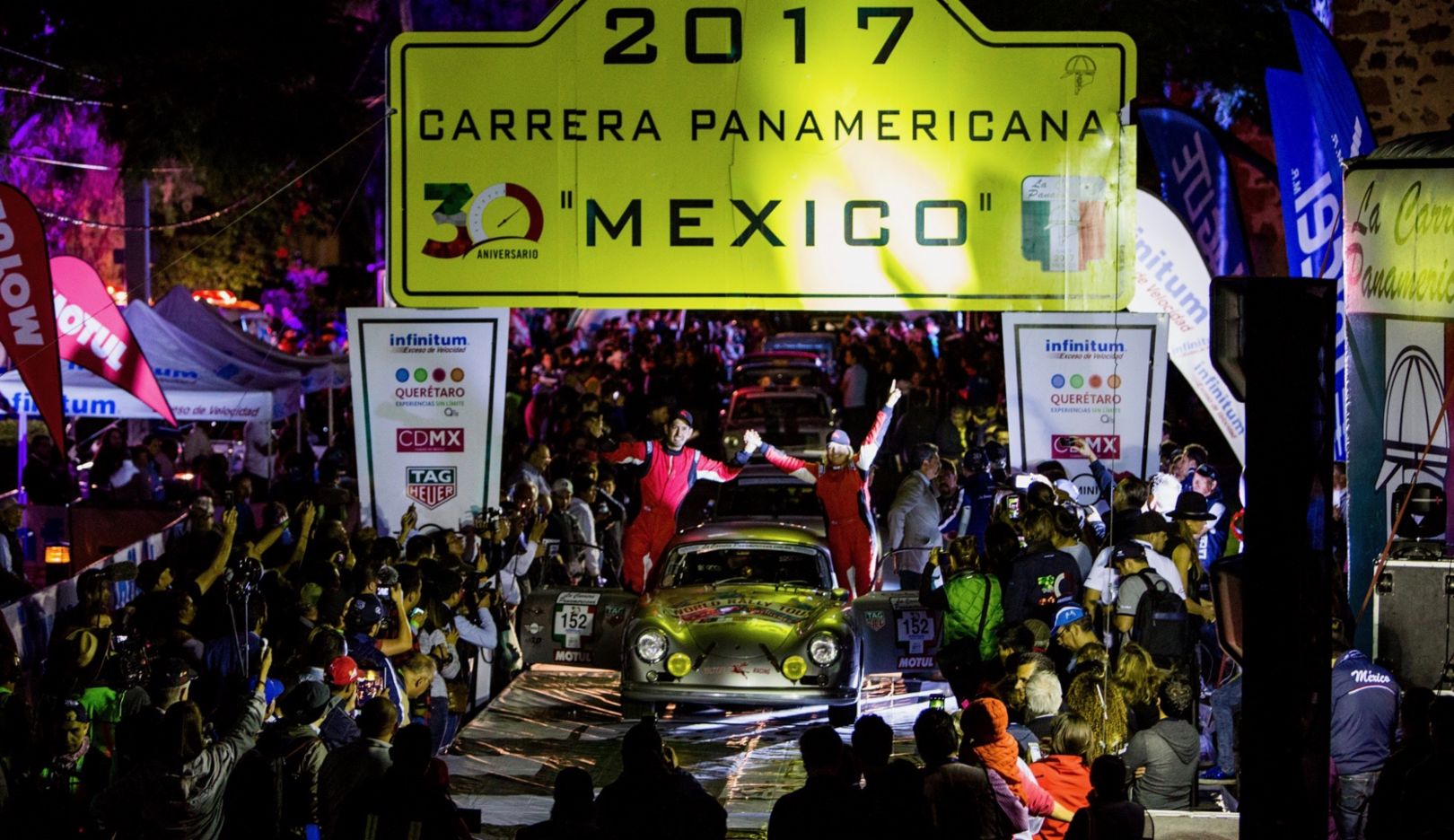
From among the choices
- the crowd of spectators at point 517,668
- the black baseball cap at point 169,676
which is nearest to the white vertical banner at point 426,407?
the crowd of spectators at point 517,668

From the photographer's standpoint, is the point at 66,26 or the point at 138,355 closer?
the point at 138,355

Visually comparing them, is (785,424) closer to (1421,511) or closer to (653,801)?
(1421,511)

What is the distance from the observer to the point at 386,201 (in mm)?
10531

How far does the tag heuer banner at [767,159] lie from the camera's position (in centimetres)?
1007

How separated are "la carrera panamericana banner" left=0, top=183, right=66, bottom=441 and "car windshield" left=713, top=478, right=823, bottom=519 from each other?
7398 mm

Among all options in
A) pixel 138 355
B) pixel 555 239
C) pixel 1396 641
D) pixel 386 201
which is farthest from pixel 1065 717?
pixel 138 355

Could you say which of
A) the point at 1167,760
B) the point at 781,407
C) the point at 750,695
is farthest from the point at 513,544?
the point at 781,407

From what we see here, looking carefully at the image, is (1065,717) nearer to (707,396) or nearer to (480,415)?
(480,415)

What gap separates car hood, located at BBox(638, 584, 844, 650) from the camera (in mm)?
10789

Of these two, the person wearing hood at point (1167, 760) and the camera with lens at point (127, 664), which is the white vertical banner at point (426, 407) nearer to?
the camera with lens at point (127, 664)

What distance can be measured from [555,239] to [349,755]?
4029 mm

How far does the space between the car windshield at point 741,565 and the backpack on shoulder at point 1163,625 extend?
263 centimetres

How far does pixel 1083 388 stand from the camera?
13172mm

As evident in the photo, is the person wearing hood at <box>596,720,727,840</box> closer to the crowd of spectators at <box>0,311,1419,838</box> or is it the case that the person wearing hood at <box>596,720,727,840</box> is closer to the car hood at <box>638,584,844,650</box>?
the crowd of spectators at <box>0,311,1419,838</box>
